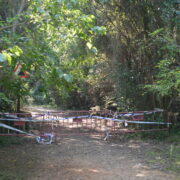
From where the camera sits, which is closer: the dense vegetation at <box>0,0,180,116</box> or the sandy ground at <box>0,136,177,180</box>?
the sandy ground at <box>0,136,177,180</box>

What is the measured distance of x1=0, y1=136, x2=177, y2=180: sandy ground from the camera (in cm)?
600

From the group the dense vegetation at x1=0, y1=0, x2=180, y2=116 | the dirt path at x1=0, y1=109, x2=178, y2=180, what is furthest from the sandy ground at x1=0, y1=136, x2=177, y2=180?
the dense vegetation at x1=0, y1=0, x2=180, y2=116

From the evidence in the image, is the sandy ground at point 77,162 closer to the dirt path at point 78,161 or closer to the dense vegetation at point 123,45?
the dirt path at point 78,161

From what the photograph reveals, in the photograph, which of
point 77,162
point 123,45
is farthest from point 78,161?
point 123,45

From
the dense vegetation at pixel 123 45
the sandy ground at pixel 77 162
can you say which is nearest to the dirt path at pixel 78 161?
the sandy ground at pixel 77 162

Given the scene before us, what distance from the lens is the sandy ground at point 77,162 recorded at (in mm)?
5996

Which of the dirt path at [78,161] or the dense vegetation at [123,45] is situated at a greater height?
the dense vegetation at [123,45]

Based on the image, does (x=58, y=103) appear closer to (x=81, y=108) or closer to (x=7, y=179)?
(x=81, y=108)

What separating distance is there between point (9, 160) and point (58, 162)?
1384 mm

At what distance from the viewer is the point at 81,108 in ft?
70.3

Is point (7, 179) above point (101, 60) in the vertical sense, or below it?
below

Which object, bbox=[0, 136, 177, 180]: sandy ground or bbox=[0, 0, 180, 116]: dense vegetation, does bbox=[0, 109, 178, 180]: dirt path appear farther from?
bbox=[0, 0, 180, 116]: dense vegetation

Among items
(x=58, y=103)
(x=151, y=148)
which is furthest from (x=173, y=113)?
(x=58, y=103)

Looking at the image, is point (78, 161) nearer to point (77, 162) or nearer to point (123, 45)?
point (77, 162)
